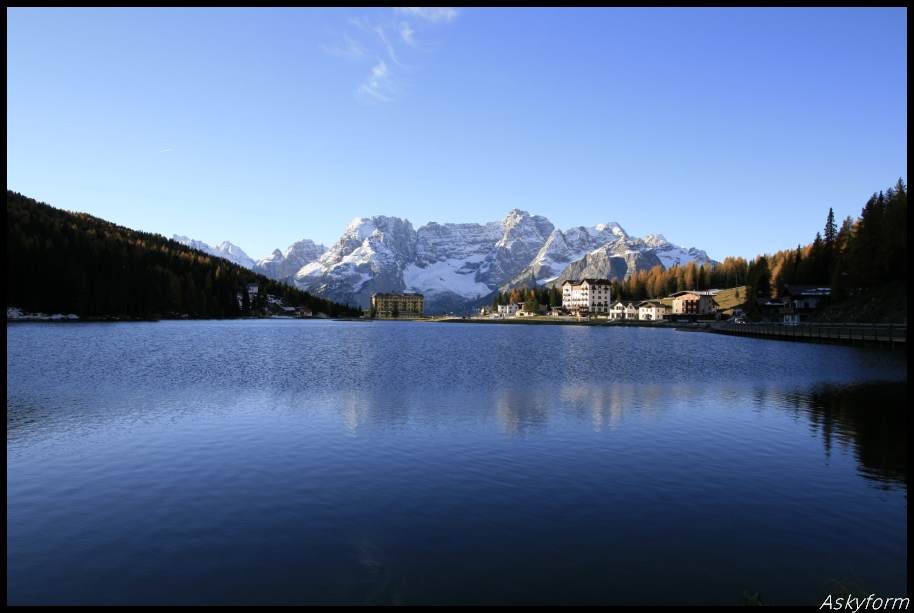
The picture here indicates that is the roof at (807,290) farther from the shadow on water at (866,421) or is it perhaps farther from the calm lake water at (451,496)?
the calm lake water at (451,496)

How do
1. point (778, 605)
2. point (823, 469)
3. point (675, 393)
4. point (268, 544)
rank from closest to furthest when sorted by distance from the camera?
point (778, 605) → point (268, 544) → point (823, 469) → point (675, 393)

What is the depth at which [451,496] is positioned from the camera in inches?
792

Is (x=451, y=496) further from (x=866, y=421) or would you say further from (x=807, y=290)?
(x=807, y=290)

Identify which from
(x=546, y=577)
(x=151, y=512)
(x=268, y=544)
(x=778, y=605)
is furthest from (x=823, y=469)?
(x=151, y=512)

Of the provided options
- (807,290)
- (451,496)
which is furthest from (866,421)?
(807,290)

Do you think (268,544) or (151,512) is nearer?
(268,544)

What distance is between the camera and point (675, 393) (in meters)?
45.7

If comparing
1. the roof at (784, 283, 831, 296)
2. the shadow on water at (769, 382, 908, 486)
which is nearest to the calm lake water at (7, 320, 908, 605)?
the shadow on water at (769, 382, 908, 486)

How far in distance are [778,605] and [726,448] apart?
1574 cm

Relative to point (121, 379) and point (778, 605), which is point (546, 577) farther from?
point (121, 379)

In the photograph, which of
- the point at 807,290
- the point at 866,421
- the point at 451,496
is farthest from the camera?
the point at 807,290

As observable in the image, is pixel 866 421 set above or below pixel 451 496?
above

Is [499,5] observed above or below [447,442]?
above

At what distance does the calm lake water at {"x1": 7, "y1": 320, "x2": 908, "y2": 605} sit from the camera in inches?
551
